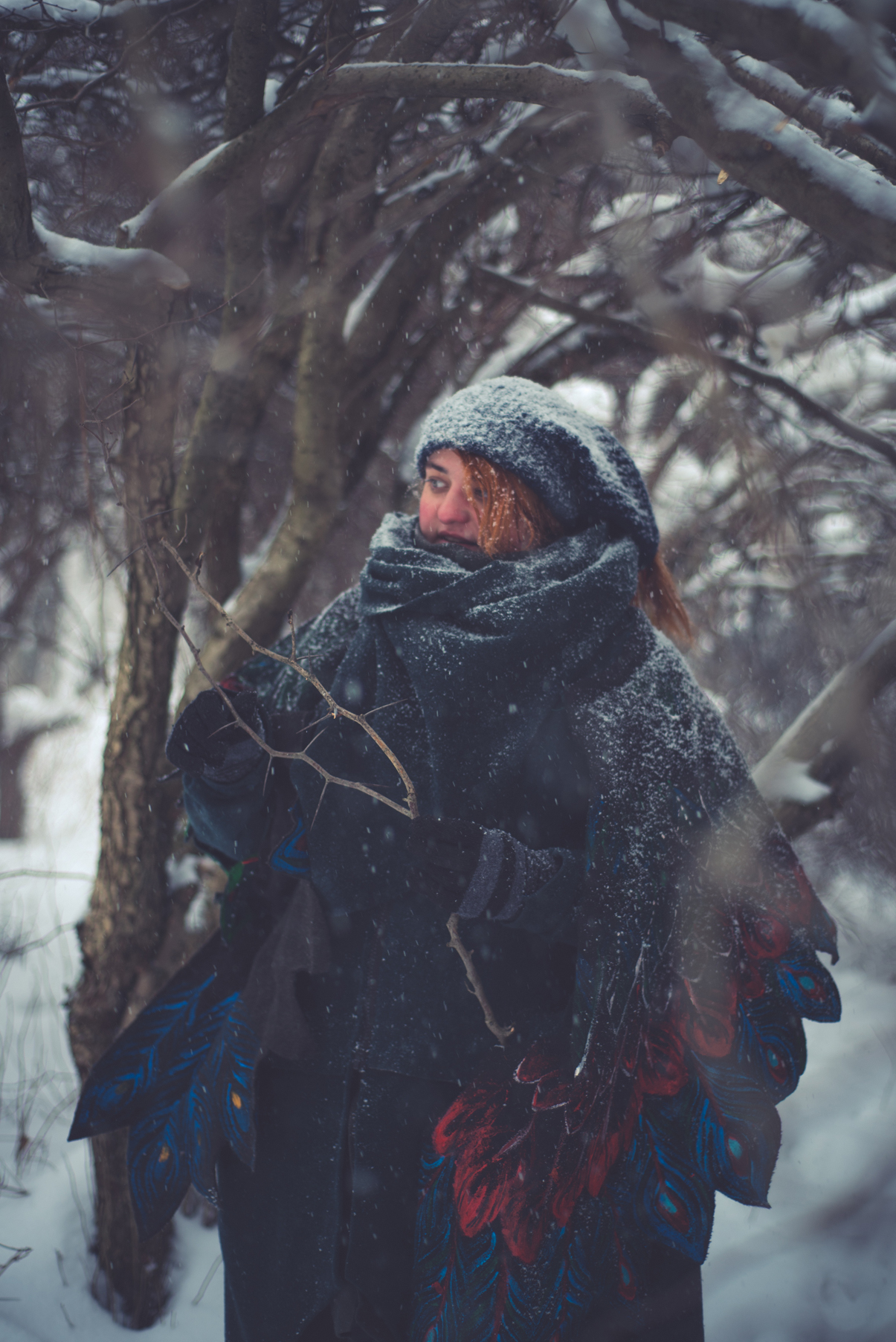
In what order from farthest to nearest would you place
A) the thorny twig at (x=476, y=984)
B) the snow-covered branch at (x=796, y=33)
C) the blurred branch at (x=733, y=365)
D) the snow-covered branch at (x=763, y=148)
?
the blurred branch at (x=733, y=365) < the thorny twig at (x=476, y=984) < the snow-covered branch at (x=763, y=148) < the snow-covered branch at (x=796, y=33)

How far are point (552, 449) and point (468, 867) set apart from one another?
2.70 feet

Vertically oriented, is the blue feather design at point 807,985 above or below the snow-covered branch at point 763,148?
below

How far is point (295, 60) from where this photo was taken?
146 cm

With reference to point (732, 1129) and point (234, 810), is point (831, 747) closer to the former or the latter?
point (732, 1129)

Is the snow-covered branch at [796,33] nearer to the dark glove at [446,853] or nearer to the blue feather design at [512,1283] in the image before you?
the dark glove at [446,853]

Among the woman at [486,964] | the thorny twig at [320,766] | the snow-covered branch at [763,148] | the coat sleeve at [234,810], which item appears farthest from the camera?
the coat sleeve at [234,810]

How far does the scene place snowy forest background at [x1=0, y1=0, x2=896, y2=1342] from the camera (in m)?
1.17

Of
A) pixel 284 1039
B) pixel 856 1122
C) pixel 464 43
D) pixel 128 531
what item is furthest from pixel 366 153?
pixel 856 1122

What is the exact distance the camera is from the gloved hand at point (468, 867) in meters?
1.14

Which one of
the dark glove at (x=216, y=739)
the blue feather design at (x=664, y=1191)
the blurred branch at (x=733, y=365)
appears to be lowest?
the blue feather design at (x=664, y=1191)

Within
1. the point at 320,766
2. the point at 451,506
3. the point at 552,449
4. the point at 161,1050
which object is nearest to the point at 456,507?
the point at 451,506

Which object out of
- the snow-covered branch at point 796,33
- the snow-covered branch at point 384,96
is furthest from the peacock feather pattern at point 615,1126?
the snow-covered branch at point 384,96

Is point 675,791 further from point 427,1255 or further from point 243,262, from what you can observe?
point 243,262

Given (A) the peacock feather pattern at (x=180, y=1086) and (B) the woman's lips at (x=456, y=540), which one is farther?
(B) the woman's lips at (x=456, y=540)
